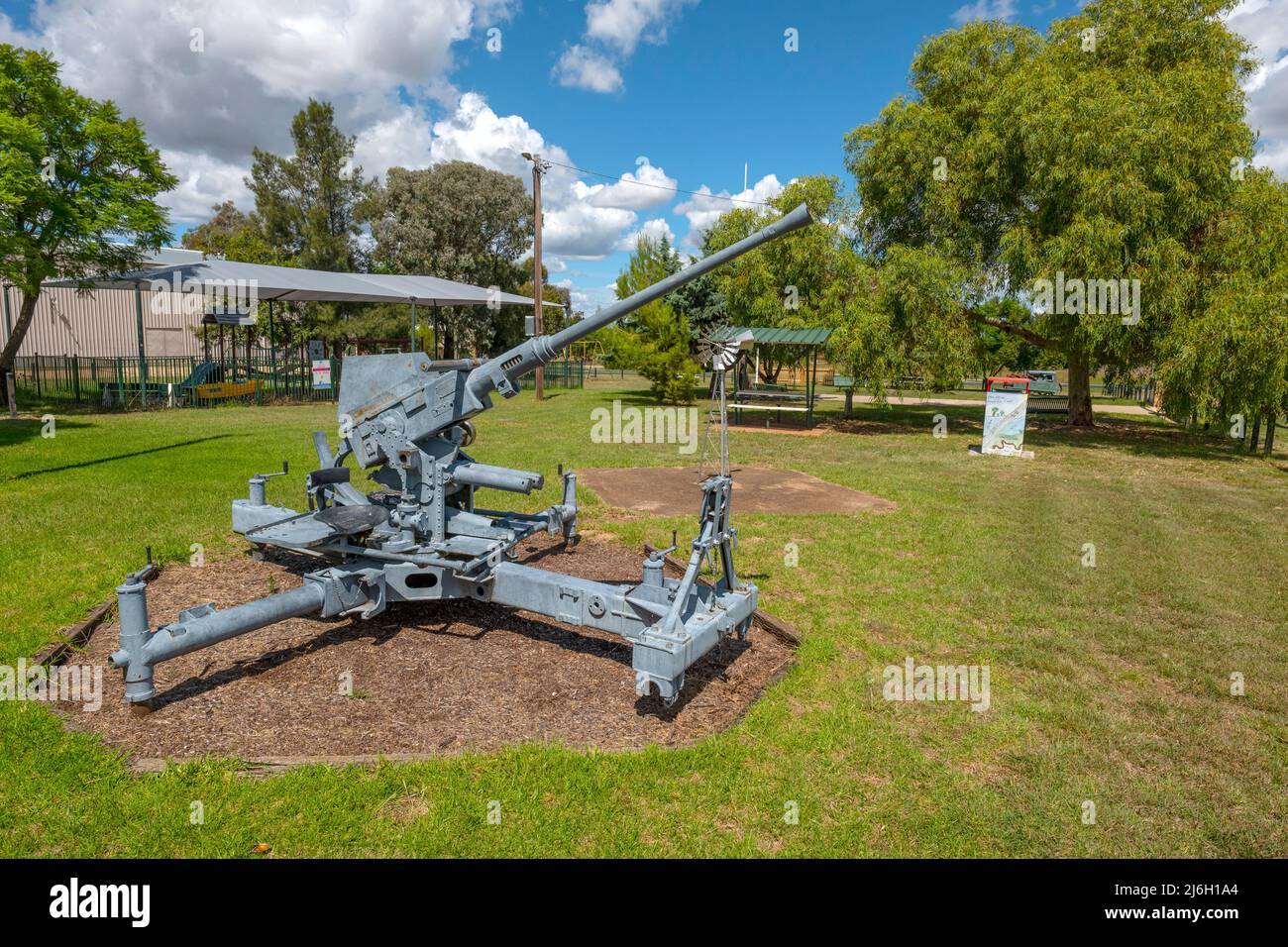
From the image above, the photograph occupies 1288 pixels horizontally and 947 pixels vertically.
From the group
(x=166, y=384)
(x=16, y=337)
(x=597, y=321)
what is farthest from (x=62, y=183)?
(x=597, y=321)

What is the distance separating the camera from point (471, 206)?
45.5m

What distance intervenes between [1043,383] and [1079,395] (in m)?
20.1

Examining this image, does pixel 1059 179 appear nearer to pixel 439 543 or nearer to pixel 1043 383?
pixel 439 543

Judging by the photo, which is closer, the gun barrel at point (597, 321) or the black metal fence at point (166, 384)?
the gun barrel at point (597, 321)

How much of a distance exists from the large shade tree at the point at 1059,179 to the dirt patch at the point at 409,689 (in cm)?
1512

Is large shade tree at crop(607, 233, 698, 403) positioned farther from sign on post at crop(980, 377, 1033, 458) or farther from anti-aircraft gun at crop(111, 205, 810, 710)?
anti-aircraft gun at crop(111, 205, 810, 710)

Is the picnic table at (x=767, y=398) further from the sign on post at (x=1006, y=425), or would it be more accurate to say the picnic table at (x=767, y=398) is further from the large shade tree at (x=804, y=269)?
the sign on post at (x=1006, y=425)

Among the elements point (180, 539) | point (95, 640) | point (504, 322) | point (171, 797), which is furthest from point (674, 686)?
point (504, 322)

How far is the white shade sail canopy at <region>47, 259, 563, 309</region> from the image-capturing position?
21.6 metres

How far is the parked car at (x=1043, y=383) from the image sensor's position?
37.4 meters

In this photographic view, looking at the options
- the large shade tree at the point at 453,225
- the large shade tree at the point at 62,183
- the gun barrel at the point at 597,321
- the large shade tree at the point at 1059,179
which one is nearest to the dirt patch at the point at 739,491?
the gun barrel at the point at 597,321

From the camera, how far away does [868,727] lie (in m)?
4.60

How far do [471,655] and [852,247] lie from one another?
2038cm

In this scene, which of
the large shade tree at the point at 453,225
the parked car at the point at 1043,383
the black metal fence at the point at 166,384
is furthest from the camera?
the large shade tree at the point at 453,225
